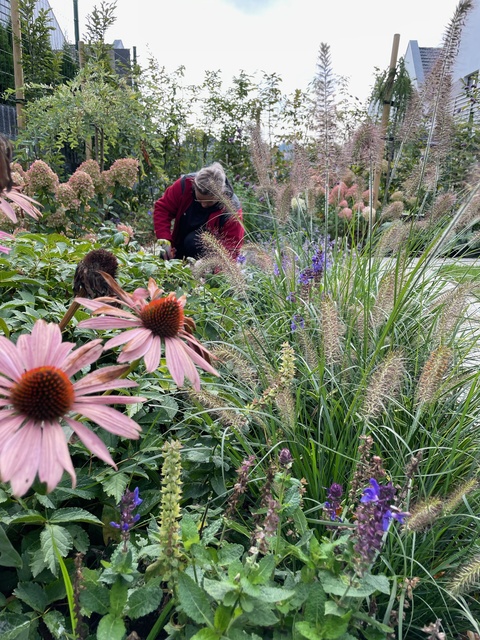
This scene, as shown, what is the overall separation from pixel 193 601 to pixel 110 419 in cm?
36

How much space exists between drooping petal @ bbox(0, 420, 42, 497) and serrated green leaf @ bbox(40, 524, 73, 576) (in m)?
0.48

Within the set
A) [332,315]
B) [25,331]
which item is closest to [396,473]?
[332,315]

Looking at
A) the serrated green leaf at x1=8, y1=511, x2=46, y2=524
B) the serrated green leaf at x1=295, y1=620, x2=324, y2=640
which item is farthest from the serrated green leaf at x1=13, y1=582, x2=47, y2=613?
the serrated green leaf at x1=295, y1=620, x2=324, y2=640

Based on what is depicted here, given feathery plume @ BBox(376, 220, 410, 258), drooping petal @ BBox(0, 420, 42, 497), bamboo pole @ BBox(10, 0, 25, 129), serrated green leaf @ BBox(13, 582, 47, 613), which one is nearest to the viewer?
drooping petal @ BBox(0, 420, 42, 497)

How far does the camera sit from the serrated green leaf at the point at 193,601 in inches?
29.1

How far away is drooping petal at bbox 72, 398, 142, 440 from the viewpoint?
56 cm

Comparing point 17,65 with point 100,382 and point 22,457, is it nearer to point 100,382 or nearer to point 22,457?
point 100,382

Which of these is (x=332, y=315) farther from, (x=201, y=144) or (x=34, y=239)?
(x=201, y=144)

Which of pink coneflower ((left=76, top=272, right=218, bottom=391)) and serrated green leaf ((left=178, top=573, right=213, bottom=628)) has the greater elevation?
pink coneflower ((left=76, top=272, right=218, bottom=391))

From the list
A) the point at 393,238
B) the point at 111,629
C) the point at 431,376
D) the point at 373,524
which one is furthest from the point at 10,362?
the point at 393,238

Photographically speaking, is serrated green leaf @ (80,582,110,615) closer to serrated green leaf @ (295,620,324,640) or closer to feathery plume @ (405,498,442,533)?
serrated green leaf @ (295,620,324,640)

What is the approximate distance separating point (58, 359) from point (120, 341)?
4.5 inches

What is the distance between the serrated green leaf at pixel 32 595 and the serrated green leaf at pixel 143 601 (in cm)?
22

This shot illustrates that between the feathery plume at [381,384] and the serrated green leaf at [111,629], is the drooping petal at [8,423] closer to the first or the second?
the serrated green leaf at [111,629]
